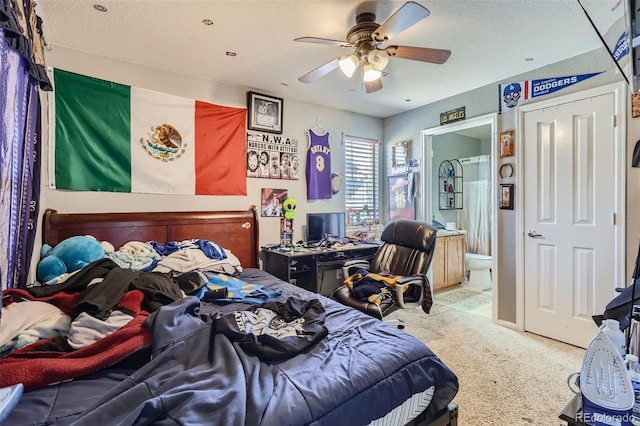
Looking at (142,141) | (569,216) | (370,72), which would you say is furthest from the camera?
(142,141)

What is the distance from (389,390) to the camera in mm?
1114

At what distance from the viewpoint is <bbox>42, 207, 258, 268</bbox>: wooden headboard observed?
2.42 m

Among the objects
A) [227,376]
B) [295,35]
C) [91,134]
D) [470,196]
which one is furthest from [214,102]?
[470,196]

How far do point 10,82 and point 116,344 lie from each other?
132cm

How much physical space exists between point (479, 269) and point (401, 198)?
5.40 feet

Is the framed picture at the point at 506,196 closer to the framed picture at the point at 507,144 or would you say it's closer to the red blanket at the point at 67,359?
the framed picture at the point at 507,144

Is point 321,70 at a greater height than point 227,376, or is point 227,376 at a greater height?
point 321,70

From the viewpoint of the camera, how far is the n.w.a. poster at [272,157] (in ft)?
11.2

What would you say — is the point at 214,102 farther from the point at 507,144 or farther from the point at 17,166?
the point at 507,144

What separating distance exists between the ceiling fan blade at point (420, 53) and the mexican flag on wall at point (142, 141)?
6.09ft

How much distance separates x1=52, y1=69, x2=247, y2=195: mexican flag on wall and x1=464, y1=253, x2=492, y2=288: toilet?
354cm

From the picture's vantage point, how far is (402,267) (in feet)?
9.36

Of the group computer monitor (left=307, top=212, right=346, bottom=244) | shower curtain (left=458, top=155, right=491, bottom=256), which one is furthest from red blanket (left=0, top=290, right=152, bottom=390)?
shower curtain (left=458, top=155, right=491, bottom=256)

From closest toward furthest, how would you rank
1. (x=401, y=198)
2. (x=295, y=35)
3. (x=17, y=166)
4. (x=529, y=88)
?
(x=17, y=166) → (x=295, y=35) → (x=529, y=88) → (x=401, y=198)
